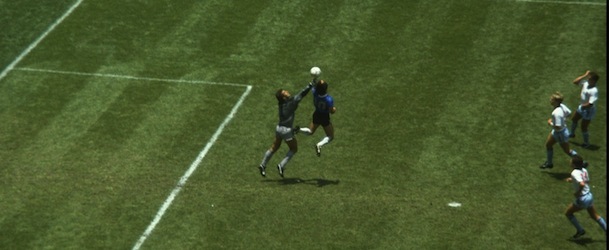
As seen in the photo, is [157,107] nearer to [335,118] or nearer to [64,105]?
[64,105]

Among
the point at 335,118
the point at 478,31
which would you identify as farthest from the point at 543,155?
the point at 478,31

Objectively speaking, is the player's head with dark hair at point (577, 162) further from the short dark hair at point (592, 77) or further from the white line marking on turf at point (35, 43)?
the white line marking on turf at point (35, 43)

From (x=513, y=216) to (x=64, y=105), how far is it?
43.4 ft

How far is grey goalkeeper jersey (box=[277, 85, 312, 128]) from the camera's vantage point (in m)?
30.0

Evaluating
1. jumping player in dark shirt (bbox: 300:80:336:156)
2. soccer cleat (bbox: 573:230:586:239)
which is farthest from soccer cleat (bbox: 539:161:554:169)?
jumping player in dark shirt (bbox: 300:80:336:156)

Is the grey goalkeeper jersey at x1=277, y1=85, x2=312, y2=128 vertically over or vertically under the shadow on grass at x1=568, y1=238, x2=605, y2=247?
over

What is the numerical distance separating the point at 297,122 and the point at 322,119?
10.3 ft

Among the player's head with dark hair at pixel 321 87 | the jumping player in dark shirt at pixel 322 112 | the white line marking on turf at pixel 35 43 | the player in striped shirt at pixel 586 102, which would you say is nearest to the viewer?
the player's head with dark hair at pixel 321 87

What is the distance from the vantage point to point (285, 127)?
30.3 metres

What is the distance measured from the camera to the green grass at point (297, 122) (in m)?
28.3

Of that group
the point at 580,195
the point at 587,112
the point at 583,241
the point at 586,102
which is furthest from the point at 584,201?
the point at 587,112

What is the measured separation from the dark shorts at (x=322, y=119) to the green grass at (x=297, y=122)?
42.4 inches

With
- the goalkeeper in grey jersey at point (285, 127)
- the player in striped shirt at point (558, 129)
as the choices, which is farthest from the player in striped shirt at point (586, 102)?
the goalkeeper in grey jersey at point (285, 127)

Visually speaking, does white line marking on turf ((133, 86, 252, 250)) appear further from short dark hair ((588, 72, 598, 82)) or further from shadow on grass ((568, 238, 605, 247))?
short dark hair ((588, 72, 598, 82))
